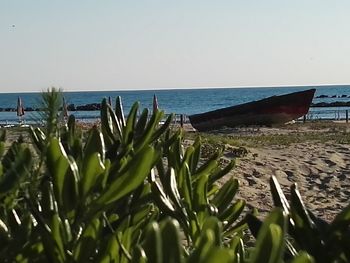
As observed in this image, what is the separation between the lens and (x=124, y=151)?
175 centimetres

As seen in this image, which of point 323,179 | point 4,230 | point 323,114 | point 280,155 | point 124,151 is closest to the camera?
point 4,230

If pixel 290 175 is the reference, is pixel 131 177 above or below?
above

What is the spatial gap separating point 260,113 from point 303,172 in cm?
1319

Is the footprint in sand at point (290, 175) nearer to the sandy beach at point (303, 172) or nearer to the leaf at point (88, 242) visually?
the sandy beach at point (303, 172)

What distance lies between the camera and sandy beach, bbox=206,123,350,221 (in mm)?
9555

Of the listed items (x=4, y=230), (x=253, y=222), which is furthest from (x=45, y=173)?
(x=253, y=222)

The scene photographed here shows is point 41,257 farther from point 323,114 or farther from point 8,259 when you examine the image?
point 323,114

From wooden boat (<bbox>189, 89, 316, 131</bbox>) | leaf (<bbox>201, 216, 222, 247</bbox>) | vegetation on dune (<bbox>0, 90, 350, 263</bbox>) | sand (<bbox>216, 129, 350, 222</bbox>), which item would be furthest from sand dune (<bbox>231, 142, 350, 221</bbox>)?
wooden boat (<bbox>189, 89, 316, 131</bbox>)

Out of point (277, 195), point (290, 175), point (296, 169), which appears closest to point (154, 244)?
point (277, 195)

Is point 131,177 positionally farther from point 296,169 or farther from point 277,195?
point 296,169

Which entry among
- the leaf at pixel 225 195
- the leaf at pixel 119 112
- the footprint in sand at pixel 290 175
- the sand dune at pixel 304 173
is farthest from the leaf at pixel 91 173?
the footprint in sand at pixel 290 175

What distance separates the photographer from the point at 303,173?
40.2 ft

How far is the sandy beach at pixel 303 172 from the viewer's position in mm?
9555

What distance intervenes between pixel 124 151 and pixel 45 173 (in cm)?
30
